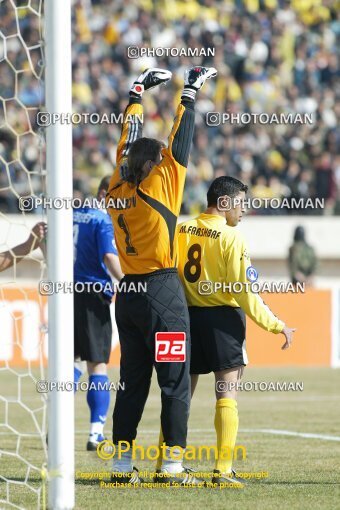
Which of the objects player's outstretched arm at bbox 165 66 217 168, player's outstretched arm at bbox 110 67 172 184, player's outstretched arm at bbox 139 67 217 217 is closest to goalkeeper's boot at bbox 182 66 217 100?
player's outstretched arm at bbox 165 66 217 168

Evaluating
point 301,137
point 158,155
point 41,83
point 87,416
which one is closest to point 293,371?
point 87,416

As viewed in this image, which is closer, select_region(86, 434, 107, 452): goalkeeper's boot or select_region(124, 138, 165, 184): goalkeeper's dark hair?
select_region(124, 138, 165, 184): goalkeeper's dark hair

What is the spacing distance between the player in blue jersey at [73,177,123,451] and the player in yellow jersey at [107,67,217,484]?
2.39 meters

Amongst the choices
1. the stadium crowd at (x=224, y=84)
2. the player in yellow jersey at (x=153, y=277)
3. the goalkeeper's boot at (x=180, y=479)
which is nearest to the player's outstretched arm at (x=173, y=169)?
the player in yellow jersey at (x=153, y=277)

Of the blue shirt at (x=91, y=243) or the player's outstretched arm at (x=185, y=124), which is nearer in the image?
the player's outstretched arm at (x=185, y=124)

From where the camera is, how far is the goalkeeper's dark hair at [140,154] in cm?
686

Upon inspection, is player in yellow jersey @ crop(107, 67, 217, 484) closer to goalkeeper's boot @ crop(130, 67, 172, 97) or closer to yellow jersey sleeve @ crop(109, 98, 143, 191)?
yellow jersey sleeve @ crop(109, 98, 143, 191)

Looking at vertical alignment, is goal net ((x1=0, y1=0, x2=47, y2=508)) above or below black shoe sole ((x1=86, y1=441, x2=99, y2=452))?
above

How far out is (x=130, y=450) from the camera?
277 inches

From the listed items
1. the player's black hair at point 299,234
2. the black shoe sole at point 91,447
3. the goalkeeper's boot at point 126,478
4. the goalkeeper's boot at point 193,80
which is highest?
the goalkeeper's boot at point 193,80

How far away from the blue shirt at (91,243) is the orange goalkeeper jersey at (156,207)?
2476mm

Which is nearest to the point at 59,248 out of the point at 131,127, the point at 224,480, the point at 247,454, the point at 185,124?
the point at 185,124

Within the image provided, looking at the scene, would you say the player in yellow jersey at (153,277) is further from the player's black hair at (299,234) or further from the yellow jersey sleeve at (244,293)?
the player's black hair at (299,234)

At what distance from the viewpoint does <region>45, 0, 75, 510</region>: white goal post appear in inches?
228
